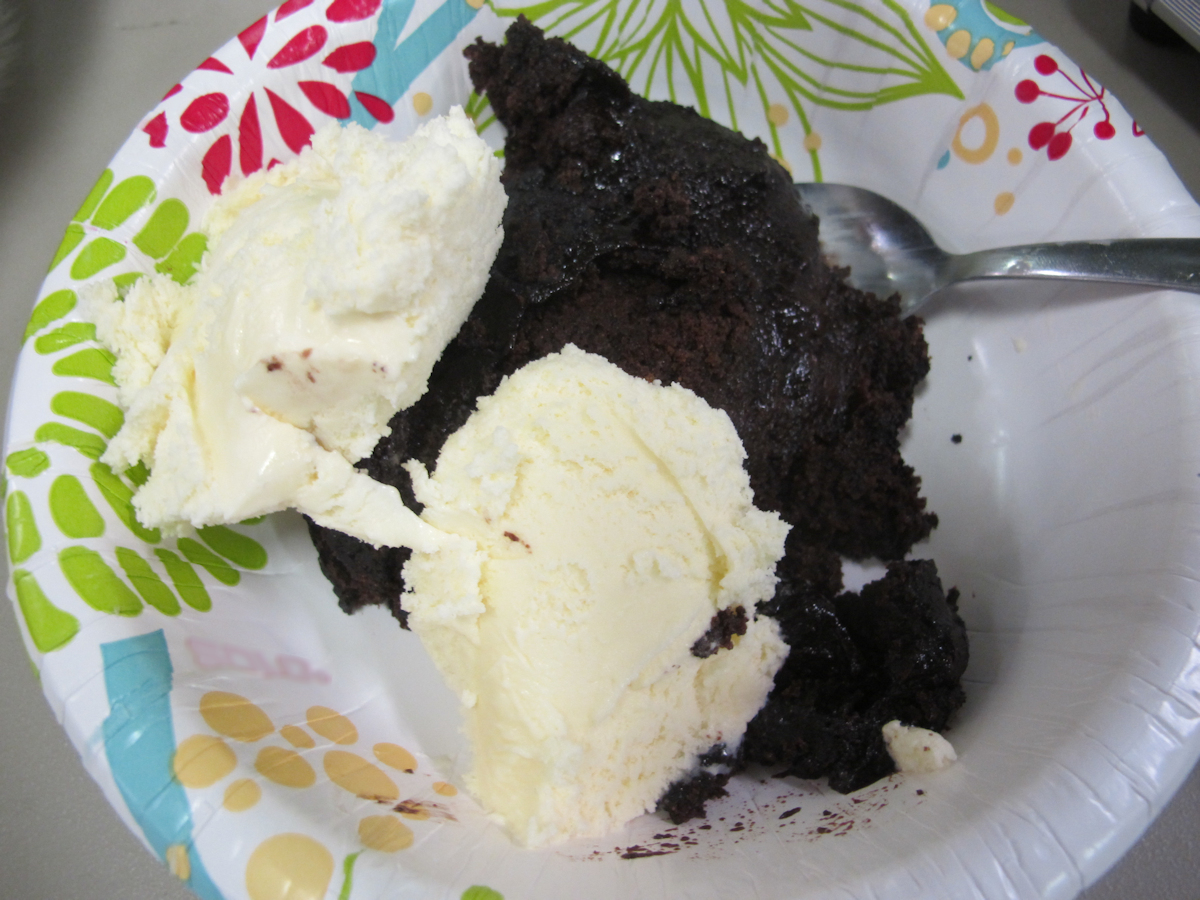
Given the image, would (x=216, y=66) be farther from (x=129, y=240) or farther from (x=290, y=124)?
(x=129, y=240)

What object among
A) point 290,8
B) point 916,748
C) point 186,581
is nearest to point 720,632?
point 916,748

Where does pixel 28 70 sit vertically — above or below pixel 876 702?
above

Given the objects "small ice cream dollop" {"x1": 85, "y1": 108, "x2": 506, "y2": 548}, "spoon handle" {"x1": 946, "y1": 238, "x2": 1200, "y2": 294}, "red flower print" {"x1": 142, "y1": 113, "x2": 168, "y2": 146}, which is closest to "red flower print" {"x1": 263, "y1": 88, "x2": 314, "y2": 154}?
"red flower print" {"x1": 142, "y1": 113, "x2": 168, "y2": 146}

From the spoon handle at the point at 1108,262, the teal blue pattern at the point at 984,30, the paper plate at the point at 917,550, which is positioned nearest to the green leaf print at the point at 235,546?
the paper plate at the point at 917,550

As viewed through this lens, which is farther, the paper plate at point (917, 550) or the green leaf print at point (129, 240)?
the green leaf print at point (129, 240)

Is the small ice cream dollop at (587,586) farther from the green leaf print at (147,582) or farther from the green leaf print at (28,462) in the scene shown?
the green leaf print at (28,462)

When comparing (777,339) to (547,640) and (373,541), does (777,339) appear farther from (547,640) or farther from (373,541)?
(373,541)

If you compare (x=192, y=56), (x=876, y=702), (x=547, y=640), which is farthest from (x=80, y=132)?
(x=876, y=702)
